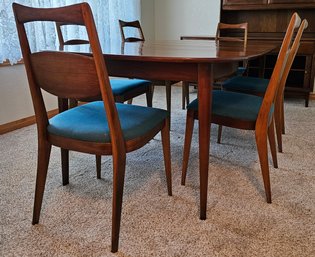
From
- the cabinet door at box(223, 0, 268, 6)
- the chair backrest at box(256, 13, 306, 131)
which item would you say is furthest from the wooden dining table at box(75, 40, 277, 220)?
the cabinet door at box(223, 0, 268, 6)

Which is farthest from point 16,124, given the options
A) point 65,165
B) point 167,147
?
point 167,147

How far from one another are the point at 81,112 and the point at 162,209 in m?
0.56

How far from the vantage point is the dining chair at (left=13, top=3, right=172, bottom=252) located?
1004 mm

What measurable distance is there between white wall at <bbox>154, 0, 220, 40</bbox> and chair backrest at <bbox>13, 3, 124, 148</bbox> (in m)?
3.31

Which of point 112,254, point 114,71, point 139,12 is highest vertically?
point 139,12

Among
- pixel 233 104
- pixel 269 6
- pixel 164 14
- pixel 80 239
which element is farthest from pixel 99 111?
pixel 164 14

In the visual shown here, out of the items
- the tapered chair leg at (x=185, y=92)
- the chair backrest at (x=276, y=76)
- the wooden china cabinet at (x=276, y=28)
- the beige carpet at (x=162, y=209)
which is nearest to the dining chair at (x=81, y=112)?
the beige carpet at (x=162, y=209)

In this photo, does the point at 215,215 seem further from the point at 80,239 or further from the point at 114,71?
the point at 114,71

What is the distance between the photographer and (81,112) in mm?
1367

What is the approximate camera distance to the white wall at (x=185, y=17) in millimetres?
4051

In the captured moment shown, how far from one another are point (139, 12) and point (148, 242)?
10.7 ft

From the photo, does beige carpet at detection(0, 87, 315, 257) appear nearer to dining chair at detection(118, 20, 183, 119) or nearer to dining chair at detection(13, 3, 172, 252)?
dining chair at detection(13, 3, 172, 252)

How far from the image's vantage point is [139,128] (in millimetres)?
1217

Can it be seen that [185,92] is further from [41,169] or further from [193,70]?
[41,169]
